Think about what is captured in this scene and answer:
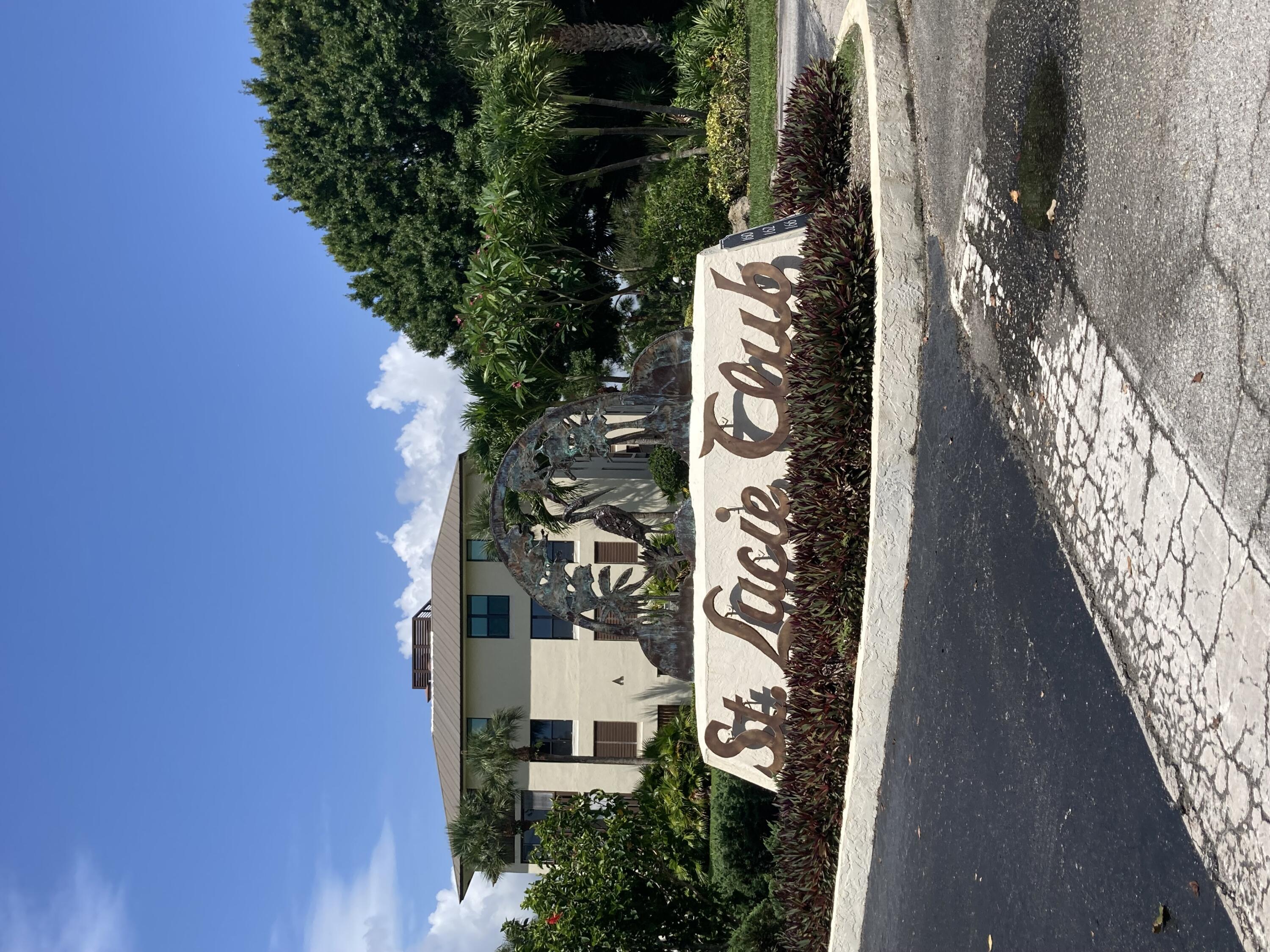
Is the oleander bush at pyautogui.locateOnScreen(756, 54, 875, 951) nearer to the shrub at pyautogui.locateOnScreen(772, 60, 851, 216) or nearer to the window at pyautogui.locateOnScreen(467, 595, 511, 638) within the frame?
the shrub at pyautogui.locateOnScreen(772, 60, 851, 216)

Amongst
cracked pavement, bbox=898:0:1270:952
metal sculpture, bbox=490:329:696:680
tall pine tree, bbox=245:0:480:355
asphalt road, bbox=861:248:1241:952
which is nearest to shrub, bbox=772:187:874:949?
asphalt road, bbox=861:248:1241:952

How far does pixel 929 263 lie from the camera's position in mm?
9234

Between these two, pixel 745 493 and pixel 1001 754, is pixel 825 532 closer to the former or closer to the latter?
pixel 745 493

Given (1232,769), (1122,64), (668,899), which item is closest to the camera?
(1232,769)

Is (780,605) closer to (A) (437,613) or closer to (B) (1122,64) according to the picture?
(B) (1122,64)

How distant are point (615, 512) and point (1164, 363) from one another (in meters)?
12.1

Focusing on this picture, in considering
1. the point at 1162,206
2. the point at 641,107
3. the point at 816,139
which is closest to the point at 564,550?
the point at 641,107

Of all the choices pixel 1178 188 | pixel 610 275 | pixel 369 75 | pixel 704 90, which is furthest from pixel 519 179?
pixel 1178 188

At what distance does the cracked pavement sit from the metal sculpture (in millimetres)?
8560

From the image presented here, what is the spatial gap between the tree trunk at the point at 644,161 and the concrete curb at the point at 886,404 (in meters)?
13.9

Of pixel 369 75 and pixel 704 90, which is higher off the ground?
pixel 369 75

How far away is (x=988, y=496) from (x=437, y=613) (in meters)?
25.1

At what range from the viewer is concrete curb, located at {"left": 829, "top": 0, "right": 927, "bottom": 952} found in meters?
9.43

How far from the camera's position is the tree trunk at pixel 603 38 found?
2602 centimetres
